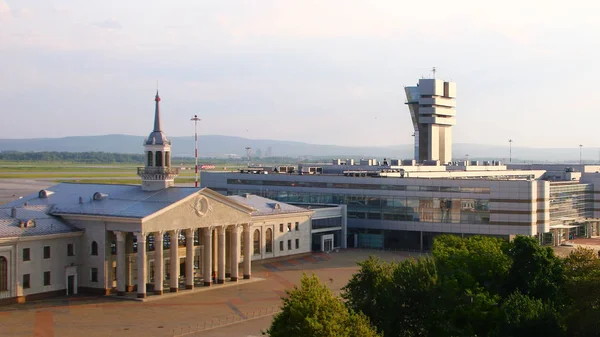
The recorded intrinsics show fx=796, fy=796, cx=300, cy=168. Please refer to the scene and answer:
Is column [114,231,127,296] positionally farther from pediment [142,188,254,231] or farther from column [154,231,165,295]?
pediment [142,188,254,231]

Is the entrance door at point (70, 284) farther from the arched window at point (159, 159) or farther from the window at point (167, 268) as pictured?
the arched window at point (159, 159)

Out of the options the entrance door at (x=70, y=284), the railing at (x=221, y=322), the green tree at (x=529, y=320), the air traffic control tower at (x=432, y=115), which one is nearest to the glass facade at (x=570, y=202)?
the air traffic control tower at (x=432, y=115)

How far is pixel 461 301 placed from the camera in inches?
A: 1903

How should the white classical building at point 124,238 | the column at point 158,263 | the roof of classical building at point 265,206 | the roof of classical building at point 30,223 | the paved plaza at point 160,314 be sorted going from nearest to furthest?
the paved plaza at point 160,314, the roof of classical building at point 30,223, the white classical building at point 124,238, the column at point 158,263, the roof of classical building at point 265,206

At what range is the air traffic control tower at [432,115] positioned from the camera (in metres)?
147

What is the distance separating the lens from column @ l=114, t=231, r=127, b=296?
2571 inches

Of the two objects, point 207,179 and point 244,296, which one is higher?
point 207,179

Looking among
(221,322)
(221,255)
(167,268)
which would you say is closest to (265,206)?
(221,255)

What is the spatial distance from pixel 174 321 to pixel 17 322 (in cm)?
1086

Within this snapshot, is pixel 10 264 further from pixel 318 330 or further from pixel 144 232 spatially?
pixel 318 330

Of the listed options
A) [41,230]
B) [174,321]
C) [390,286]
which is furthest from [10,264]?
[390,286]

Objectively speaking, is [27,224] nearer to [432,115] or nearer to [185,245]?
[185,245]

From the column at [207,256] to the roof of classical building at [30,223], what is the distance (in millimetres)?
11166

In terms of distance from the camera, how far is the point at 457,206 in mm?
97812
